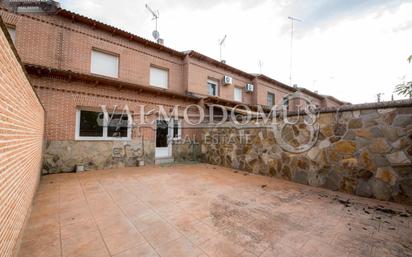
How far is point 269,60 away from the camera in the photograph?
15945 millimetres

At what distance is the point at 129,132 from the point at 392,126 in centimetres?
839

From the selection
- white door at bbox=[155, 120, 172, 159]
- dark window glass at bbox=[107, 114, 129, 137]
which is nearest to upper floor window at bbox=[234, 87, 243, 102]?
white door at bbox=[155, 120, 172, 159]

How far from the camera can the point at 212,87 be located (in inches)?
447

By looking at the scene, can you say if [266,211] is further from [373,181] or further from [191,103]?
[191,103]

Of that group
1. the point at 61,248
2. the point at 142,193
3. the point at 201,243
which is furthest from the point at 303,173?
the point at 61,248

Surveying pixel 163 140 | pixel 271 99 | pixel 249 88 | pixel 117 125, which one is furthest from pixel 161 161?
pixel 271 99

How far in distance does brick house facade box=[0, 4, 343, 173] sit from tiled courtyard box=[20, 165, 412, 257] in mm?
2224

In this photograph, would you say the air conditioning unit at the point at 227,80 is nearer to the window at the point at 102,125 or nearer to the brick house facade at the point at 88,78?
the brick house facade at the point at 88,78

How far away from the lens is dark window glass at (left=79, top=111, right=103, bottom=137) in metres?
6.61

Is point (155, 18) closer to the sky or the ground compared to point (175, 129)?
closer to the sky

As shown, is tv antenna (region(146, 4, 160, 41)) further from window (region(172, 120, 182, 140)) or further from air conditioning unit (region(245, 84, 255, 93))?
air conditioning unit (region(245, 84, 255, 93))

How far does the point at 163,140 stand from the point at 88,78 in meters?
4.05

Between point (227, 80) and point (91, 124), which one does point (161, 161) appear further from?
point (227, 80)

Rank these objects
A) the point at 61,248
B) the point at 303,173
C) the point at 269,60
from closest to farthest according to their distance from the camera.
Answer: the point at 61,248 → the point at 303,173 → the point at 269,60
